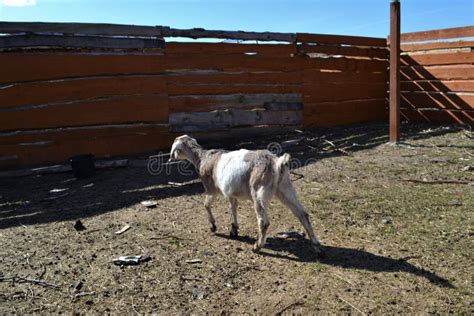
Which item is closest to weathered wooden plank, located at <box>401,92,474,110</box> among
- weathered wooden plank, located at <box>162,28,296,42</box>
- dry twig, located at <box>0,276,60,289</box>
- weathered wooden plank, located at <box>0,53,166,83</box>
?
weathered wooden plank, located at <box>162,28,296,42</box>

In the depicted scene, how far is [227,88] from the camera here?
34.1 ft

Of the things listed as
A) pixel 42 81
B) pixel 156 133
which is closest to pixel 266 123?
pixel 156 133

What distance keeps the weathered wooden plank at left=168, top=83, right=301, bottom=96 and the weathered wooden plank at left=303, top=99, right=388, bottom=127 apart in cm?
77

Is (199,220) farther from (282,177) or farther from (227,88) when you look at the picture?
(227,88)

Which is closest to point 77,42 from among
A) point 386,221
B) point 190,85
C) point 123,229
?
point 190,85

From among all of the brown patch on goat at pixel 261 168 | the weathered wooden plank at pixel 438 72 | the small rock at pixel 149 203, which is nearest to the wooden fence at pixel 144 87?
the weathered wooden plank at pixel 438 72

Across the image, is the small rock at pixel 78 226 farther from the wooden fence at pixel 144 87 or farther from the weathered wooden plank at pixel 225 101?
the weathered wooden plank at pixel 225 101

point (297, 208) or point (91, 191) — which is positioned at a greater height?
point (297, 208)

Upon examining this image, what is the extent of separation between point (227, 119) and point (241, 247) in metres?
5.68

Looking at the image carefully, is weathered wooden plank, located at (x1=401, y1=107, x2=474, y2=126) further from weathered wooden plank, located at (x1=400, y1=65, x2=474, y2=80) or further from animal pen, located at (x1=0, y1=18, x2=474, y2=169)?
weathered wooden plank, located at (x1=400, y1=65, x2=474, y2=80)

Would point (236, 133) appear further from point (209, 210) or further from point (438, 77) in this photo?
point (438, 77)

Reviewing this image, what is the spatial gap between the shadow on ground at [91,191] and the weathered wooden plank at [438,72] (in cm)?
380

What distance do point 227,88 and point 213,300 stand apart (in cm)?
707

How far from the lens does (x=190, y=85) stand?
994cm
